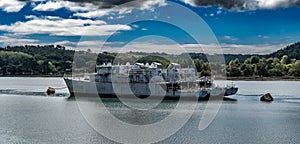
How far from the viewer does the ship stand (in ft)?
198

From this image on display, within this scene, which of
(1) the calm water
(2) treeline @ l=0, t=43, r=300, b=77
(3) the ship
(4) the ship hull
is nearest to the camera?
(1) the calm water

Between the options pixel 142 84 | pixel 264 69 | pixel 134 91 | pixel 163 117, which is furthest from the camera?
pixel 264 69

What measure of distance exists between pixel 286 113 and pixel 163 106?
15257 mm

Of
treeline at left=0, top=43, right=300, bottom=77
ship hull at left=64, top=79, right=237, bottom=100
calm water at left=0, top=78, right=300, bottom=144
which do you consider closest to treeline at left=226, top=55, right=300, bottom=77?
treeline at left=0, top=43, right=300, bottom=77

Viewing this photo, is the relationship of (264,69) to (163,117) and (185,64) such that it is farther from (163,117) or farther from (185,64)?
(163,117)

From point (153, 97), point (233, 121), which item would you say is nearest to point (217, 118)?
point (233, 121)

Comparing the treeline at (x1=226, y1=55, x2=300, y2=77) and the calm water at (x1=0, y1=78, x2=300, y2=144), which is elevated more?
the treeline at (x1=226, y1=55, x2=300, y2=77)

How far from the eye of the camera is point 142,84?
6112 centimetres

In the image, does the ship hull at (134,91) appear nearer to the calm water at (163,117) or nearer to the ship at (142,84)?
the ship at (142,84)

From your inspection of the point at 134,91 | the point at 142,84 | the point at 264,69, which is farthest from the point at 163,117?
the point at 264,69

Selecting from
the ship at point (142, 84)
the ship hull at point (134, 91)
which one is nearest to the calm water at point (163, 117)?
the ship hull at point (134, 91)

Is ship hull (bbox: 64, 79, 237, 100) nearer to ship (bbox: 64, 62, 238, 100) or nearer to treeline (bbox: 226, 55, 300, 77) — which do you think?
ship (bbox: 64, 62, 238, 100)

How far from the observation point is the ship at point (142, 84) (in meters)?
60.2

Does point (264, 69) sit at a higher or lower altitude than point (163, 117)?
higher
